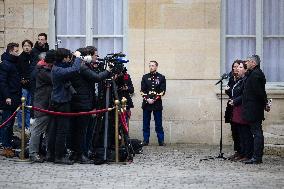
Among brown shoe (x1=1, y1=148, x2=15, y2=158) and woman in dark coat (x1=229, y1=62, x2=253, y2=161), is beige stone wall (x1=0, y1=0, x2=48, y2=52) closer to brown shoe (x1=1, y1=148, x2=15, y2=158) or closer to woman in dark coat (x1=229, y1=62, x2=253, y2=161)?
brown shoe (x1=1, y1=148, x2=15, y2=158)

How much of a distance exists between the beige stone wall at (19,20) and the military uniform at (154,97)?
109 inches

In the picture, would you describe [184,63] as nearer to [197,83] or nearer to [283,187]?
[197,83]

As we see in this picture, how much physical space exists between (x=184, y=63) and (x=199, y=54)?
39cm

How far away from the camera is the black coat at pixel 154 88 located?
50.6 feet

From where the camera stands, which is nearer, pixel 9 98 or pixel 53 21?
pixel 9 98

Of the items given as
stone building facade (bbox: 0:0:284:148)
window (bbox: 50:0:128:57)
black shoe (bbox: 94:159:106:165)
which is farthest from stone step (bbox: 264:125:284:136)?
black shoe (bbox: 94:159:106:165)

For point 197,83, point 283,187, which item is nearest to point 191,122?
point 197,83

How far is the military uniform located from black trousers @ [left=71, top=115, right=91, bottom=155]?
318 centimetres

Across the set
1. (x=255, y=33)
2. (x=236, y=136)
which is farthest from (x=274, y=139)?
(x=255, y=33)

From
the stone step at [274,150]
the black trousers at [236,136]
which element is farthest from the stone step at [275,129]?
the black trousers at [236,136]

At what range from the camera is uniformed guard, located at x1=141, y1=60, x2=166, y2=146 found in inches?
607

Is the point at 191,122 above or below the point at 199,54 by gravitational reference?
below

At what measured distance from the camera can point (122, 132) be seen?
12.6 metres

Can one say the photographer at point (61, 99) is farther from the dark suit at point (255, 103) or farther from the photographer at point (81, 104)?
the dark suit at point (255, 103)
